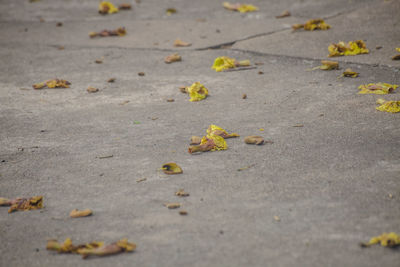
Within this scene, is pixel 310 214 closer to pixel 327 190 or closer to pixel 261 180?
pixel 327 190

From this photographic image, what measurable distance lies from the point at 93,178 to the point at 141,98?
5.15ft

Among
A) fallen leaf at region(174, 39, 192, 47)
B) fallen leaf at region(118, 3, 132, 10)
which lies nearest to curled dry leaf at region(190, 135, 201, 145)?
fallen leaf at region(174, 39, 192, 47)

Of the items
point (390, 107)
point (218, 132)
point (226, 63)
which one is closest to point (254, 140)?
point (218, 132)

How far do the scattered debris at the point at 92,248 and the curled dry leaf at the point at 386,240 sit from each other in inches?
43.8

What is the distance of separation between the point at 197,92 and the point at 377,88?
1584 mm

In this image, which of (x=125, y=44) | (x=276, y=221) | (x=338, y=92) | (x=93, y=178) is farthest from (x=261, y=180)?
(x=125, y=44)

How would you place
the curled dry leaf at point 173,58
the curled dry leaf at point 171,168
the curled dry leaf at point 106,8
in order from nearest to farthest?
the curled dry leaf at point 171,168 < the curled dry leaf at point 173,58 < the curled dry leaf at point 106,8

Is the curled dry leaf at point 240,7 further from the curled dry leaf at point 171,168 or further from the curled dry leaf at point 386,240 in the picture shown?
the curled dry leaf at point 386,240

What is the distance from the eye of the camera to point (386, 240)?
212 cm

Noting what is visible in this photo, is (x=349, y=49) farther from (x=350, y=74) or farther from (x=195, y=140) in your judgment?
(x=195, y=140)

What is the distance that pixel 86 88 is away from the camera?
475 cm

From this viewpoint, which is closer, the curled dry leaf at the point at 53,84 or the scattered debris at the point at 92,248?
the scattered debris at the point at 92,248

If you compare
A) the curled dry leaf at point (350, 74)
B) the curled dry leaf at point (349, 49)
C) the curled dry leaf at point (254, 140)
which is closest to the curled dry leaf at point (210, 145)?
the curled dry leaf at point (254, 140)

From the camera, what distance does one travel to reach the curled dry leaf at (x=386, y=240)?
82.9 inches
